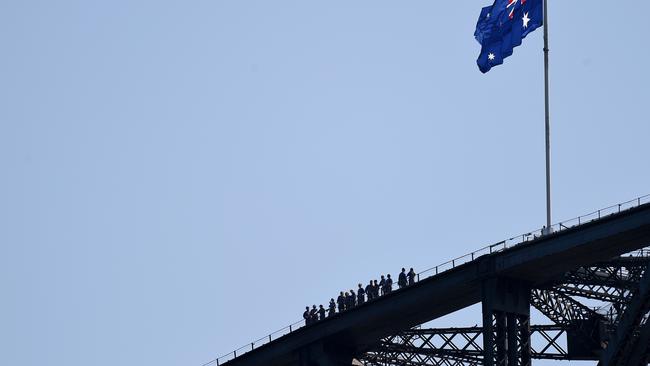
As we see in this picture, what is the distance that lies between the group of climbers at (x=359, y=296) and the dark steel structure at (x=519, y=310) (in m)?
0.50

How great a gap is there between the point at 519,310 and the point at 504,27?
1448 cm

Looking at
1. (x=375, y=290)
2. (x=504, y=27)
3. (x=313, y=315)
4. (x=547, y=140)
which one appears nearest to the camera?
(x=547, y=140)

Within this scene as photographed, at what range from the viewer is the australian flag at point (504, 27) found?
306ft

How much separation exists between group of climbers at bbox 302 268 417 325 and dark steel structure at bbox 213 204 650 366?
50 cm

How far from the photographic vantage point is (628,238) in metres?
86.6

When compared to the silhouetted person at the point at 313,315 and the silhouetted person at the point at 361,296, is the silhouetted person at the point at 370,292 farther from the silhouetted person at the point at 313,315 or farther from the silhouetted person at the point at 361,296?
the silhouetted person at the point at 313,315

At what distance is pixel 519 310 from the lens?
92.4m

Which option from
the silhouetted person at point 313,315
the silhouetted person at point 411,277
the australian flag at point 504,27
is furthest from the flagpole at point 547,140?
the silhouetted person at point 313,315

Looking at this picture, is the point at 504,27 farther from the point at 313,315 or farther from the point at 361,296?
the point at 313,315

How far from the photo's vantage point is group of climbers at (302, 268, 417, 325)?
313 feet

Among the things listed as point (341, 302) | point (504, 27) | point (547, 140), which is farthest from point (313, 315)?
point (504, 27)

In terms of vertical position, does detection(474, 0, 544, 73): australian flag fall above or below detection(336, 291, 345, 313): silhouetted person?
above

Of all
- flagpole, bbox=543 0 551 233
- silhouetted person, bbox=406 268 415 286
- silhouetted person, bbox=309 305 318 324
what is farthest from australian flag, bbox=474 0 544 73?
silhouetted person, bbox=309 305 318 324

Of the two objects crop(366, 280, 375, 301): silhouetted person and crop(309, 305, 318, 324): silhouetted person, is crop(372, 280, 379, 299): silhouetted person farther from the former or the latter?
crop(309, 305, 318, 324): silhouetted person
